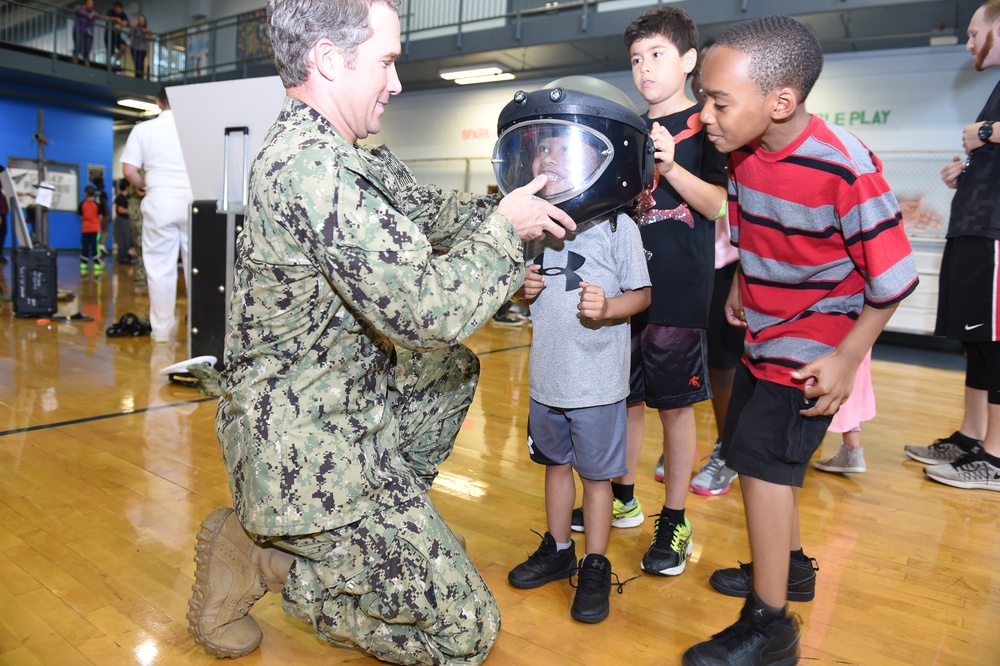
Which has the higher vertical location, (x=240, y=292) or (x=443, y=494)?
(x=240, y=292)

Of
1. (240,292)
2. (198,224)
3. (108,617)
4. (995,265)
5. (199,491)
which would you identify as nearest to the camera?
(240,292)

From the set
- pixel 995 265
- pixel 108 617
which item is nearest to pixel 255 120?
pixel 108 617

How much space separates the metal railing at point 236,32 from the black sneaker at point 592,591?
771 centimetres

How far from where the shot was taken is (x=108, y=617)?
4.84 ft

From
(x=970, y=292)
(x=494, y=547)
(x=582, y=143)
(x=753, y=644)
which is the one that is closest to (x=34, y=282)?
(x=494, y=547)

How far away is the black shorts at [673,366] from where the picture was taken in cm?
187

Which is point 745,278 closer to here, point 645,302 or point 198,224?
point 645,302

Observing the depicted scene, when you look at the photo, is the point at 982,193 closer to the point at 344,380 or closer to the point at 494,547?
the point at 494,547

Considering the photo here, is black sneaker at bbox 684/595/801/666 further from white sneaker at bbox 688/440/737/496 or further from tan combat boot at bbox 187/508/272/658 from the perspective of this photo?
white sneaker at bbox 688/440/737/496

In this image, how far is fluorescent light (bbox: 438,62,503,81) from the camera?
9594mm

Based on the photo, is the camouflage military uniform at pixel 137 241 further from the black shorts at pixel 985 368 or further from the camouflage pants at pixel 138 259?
the black shorts at pixel 985 368

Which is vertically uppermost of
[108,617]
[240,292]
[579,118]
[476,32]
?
[476,32]

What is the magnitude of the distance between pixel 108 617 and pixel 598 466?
1.11 metres

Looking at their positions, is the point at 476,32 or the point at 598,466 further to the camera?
the point at 476,32
